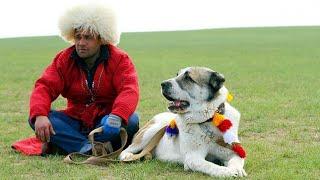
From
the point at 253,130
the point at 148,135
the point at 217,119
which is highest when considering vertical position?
the point at 217,119

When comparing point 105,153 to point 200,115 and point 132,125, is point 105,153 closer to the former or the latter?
point 132,125

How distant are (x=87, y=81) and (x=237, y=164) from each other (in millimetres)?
2376

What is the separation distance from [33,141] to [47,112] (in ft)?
2.53

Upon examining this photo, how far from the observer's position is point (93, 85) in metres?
8.02

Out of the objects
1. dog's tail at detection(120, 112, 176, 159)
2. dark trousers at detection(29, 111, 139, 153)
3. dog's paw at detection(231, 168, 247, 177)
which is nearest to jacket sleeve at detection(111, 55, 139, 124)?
dog's tail at detection(120, 112, 176, 159)

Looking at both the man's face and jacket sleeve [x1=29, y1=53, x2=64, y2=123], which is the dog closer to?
the man's face

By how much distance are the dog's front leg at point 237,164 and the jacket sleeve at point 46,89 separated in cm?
237

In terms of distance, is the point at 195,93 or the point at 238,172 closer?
the point at 238,172

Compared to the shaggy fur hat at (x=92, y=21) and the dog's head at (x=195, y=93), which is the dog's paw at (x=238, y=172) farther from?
the shaggy fur hat at (x=92, y=21)

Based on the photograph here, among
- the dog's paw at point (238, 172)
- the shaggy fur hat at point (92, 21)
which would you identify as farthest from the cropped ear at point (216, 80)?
the shaggy fur hat at point (92, 21)

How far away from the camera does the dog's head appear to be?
6766 mm

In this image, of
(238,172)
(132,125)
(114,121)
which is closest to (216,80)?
(238,172)

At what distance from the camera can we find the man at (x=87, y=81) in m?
7.84

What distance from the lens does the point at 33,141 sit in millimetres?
8398
